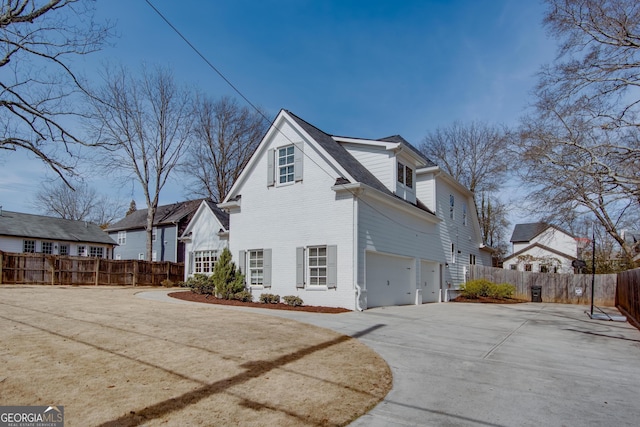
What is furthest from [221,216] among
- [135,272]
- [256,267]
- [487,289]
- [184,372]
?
[184,372]

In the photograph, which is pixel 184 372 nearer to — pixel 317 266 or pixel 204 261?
pixel 317 266

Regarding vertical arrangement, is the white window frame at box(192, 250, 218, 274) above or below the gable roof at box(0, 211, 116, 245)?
below

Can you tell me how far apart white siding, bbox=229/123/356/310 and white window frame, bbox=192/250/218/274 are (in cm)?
790

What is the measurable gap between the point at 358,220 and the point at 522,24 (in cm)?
773

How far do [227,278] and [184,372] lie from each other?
11220mm

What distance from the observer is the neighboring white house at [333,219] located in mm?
14117

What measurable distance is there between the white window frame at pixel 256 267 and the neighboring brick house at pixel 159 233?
18841 millimetres

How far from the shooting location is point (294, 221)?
15.5m

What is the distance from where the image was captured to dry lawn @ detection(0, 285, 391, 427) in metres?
4.29

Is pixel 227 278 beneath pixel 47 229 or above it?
beneath

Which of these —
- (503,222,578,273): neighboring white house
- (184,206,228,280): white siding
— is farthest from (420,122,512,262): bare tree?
(184,206,228,280): white siding

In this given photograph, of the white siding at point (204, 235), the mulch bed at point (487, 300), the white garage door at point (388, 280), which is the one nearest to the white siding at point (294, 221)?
the white garage door at point (388, 280)

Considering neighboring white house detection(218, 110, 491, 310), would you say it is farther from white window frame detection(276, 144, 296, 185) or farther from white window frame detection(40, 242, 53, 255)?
white window frame detection(40, 242, 53, 255)

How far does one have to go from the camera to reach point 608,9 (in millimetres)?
9500
